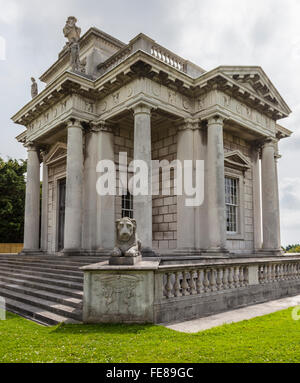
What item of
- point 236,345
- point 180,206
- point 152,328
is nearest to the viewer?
point 236,345

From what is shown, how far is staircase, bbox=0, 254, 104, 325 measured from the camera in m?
7.84

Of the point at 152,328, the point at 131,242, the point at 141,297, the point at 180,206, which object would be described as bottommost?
the point at 152,328

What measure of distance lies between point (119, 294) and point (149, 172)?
21.3ft

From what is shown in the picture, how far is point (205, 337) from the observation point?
5949 millimetres

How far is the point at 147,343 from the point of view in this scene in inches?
220

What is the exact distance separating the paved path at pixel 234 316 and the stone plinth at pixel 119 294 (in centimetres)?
69

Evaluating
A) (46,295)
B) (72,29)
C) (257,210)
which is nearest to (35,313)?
(46,295)

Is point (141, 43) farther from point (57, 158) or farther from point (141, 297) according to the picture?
point (141, 297)

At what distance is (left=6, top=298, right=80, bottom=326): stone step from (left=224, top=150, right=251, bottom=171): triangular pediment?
11689 millimetres

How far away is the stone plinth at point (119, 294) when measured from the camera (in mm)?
6996

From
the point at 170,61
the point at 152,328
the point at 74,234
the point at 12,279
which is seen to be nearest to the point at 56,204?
the point at 74,234

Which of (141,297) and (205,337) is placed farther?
(141,297)

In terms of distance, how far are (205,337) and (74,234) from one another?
31.5ft

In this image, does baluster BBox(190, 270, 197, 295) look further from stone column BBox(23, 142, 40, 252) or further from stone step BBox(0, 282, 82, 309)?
stone column BBox(23, 142, 40, 252)
